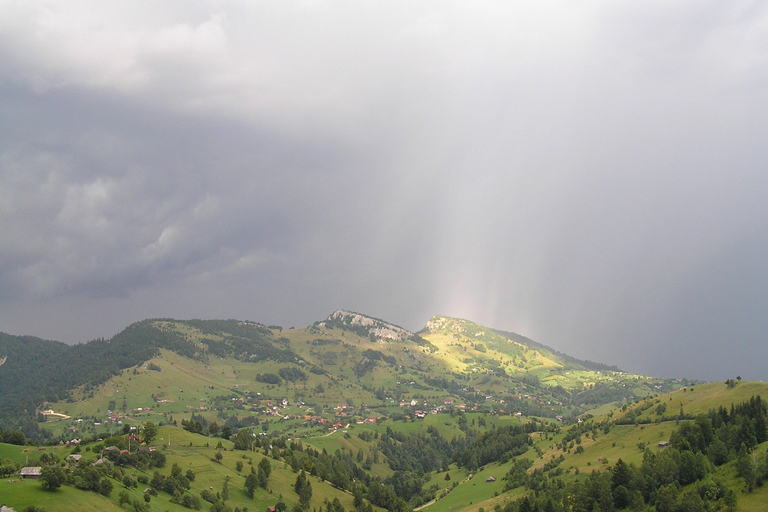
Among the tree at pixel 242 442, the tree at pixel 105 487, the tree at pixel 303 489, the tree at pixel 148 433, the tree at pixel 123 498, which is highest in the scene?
the tree at pixel 148 433

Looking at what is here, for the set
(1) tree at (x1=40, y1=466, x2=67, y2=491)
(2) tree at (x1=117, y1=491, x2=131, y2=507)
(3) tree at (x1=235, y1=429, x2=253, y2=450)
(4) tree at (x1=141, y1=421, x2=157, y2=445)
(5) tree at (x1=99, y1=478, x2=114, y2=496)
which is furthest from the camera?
(3) tree at (x1=235, y1=429, x2=253, y2=450)

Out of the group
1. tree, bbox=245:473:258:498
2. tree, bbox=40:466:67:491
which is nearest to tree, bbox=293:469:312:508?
tree, bbox=245:473:258:498

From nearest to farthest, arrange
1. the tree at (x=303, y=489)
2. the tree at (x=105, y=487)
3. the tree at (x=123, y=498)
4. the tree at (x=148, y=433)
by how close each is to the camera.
Answer: 1. the tree at (x=123, y=498)
2. the tree at (x=105, y=487)
3. the tree at (x=303, y=489)
4. the tree at (x=148, y=433)

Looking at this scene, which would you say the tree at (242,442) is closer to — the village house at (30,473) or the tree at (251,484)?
the tree at (251,484)

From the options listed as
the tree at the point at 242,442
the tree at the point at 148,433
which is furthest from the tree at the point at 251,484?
the tree at the point at 242,442

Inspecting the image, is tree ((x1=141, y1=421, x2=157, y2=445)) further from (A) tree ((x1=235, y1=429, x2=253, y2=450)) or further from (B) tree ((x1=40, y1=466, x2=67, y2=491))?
(B) tree ((x1=40, y1=466, x2=67, y2=491))

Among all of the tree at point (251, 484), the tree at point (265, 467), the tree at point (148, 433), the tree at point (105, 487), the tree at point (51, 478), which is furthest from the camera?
the tree at point (265, 467)

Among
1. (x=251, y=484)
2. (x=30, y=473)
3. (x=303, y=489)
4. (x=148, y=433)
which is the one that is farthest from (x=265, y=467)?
(x=30, y=473)

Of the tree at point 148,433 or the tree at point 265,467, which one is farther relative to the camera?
the tree at point 265,467

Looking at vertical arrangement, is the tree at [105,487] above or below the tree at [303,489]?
above

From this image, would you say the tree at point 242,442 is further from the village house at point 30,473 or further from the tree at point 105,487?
the village house at point 30,473

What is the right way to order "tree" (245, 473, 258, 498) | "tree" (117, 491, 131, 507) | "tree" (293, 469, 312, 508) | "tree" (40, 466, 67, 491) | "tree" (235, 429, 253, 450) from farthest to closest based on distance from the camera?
"tree" (235, 429, 253, 450), "tree" (293, 469, 312, 508), "tree" (245, 473, 258, 498), "tree" (117, 491, 131, 507), "tree" (40, 466, 67, 491)

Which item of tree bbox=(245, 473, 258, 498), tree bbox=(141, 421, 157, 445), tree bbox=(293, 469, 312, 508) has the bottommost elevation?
tree bbox=(293, 469, 312, 508)

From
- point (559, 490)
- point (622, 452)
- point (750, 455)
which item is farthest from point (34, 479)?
point (622, 452)
